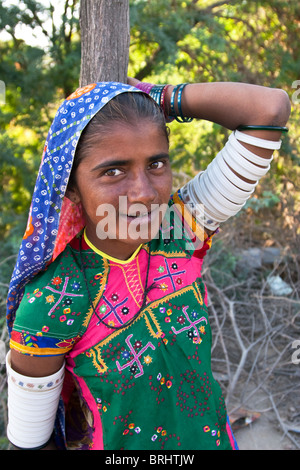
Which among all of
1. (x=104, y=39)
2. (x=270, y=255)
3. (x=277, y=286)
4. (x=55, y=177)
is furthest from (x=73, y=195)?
(x=270, y=255)

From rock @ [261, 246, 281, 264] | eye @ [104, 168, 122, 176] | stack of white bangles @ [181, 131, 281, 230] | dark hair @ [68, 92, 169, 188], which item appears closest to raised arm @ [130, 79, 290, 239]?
stack of white bangles @ [181, 131, 281, 230]

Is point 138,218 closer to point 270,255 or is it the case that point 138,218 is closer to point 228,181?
point 228,181

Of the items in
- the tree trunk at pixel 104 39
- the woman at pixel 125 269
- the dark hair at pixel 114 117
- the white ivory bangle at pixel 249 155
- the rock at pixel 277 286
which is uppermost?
the tree trunk at pixel 104 39

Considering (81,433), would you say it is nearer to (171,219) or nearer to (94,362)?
(94,362)

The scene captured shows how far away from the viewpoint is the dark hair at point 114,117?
1024mm

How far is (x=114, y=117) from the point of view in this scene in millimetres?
1026

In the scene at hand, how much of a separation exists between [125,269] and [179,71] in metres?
3.55

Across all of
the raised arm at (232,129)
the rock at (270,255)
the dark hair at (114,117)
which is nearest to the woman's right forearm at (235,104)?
the raised arm at (232,129)

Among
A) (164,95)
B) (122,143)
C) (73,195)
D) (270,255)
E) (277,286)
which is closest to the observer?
(122,143)

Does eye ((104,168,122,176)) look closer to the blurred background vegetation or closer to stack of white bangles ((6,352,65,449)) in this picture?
stack of white bangles ((6,352,65,449))

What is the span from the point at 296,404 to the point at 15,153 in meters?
3.07

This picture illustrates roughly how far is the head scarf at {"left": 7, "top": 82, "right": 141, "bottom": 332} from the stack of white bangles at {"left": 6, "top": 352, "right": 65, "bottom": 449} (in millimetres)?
261

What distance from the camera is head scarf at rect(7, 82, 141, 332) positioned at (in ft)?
3.37

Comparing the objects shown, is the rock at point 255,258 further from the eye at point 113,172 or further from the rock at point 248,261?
the eye at point 113,172
